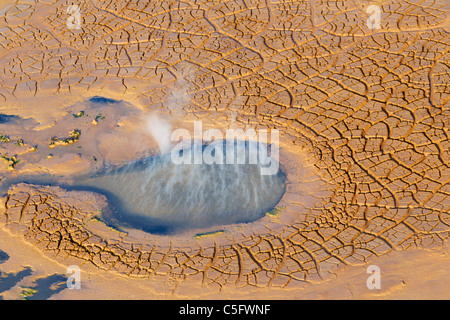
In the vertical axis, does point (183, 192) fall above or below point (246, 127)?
below

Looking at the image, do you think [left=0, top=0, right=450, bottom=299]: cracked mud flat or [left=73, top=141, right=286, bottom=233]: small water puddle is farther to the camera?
[left=73, top=141, right=286, bottom=233]: small water puddle

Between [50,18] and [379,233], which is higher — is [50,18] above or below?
above

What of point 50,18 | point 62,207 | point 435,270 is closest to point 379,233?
point 435,270

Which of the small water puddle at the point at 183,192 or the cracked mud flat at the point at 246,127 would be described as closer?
the cracked mud flat at the point at 246,127

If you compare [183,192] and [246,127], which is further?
[246,127]

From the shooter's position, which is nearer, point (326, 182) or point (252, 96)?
point (326, 182)
